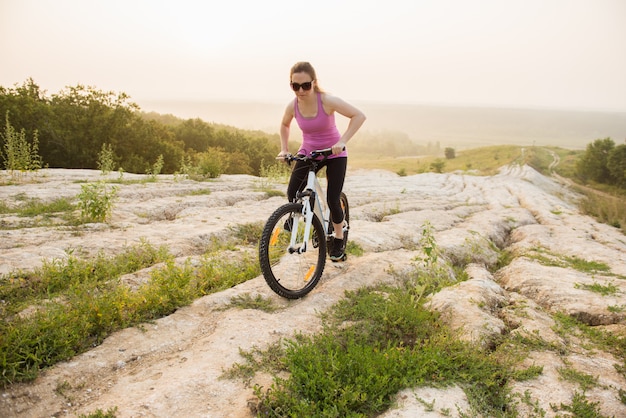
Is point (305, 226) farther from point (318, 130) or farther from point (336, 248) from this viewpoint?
point (318, 130)

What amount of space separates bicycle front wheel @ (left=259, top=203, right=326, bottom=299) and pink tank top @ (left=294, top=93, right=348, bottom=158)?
1.20m

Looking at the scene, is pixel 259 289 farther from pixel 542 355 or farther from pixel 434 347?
pixel 542 355

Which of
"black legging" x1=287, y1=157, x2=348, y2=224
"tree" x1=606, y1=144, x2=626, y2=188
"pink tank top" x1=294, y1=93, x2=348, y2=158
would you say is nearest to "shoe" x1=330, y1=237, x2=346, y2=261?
"black legging" x1=287, y1=157, x2=348, y2=224

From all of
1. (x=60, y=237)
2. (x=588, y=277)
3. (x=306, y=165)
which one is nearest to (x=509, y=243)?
(x=588, y=277)

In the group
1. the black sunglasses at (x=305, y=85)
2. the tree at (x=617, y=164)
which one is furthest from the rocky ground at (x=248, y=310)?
the tree at (x=617, y=164)

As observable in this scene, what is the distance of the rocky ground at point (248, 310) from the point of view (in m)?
3.53

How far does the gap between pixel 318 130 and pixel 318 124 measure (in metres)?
0.12

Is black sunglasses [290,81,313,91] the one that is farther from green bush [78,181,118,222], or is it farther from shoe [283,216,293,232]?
green bush [78,181,118,222]

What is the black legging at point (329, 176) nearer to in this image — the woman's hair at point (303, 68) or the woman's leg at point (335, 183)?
the woman's leg at point (335, 183)

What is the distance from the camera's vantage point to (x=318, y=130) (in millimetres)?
6008

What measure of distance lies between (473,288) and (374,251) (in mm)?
2632

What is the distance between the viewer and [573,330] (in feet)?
17.3

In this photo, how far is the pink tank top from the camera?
19.2ft

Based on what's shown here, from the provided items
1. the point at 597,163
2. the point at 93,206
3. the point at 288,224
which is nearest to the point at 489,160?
the point at 597,163
